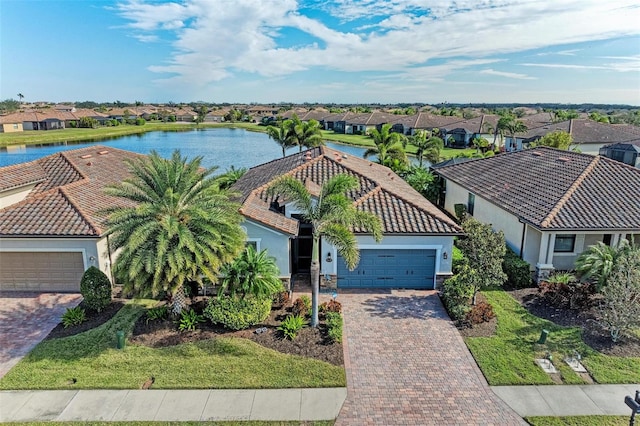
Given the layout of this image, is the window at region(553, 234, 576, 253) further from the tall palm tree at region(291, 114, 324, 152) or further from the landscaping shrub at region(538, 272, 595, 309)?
the tall palm tree at region(291, 114, 324, 152)

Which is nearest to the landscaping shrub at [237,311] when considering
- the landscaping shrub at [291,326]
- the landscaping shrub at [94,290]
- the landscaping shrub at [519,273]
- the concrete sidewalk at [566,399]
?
the landscaping shrub at [291,326]

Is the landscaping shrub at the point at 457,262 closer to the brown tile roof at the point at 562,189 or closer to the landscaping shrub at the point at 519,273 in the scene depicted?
the landscaping shrub at the point at 519,273

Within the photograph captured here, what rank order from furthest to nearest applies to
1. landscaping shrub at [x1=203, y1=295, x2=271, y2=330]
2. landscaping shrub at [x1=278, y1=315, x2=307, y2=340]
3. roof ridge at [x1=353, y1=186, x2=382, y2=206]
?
roof ridge at [x1=353, y1=186, x2=382, y2=206] → landscaping shrub at [x1=203, y1=295, x2=271, y2=330] → landscaping shrub at [x1=278, y1=315, x2=307, y2=340]

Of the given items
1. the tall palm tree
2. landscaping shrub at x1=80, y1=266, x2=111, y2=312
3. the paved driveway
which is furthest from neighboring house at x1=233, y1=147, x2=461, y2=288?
the tall palm tree

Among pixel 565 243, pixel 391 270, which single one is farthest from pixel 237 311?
pixel 565 243

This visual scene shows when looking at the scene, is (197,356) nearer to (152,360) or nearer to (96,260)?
(152,360)

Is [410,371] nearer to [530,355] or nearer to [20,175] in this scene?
[530,355]
